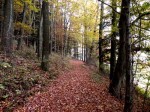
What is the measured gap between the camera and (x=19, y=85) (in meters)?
7.46

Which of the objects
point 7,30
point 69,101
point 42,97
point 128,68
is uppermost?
point 7,30

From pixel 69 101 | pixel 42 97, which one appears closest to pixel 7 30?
pixel 42 97

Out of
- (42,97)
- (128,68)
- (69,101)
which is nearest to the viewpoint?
(128,68)

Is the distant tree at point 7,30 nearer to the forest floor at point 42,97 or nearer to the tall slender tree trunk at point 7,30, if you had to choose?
the tall slender tree trunk at point 7,30

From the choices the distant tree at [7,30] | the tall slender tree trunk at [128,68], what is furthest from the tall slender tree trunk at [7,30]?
the tall slender tree trunk at [128,68]

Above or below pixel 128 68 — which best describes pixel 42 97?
below

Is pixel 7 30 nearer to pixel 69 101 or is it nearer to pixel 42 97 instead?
pixel 42 97

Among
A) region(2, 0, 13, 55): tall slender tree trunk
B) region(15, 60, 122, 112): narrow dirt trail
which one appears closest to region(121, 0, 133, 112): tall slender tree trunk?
region(15, 60, 122, 112): narrow dirt trail

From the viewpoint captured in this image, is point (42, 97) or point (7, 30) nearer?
point (42, 97)

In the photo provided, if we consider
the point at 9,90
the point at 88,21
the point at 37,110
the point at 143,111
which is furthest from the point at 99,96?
the point at 88,21

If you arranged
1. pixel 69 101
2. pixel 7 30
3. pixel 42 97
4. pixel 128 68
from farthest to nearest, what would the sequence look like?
pixel 7 30 < pixel 69 101 < pixel 42 97 < pixel 128 68

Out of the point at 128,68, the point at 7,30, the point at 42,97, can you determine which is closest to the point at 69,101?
the point at 42,97

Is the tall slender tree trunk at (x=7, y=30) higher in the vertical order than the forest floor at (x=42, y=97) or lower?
higher

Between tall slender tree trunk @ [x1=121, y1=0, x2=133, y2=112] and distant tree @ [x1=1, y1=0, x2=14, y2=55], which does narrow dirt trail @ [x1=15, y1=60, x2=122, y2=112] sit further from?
distant tree @ [x1=1, y1=0, x2=14, y2=55]
